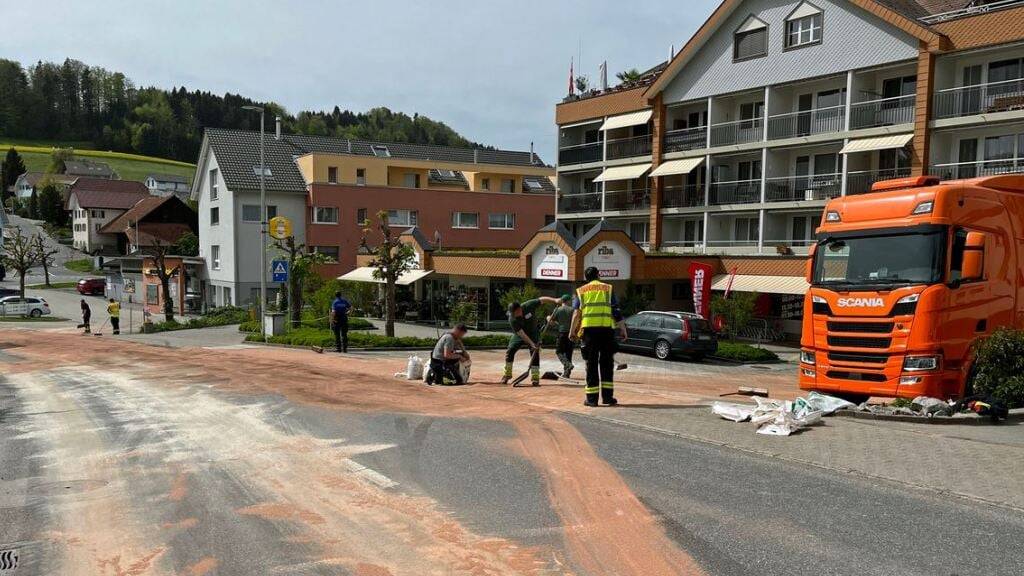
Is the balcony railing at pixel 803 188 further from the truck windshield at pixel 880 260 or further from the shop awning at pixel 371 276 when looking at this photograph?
the truck windshield at pixel 880 260

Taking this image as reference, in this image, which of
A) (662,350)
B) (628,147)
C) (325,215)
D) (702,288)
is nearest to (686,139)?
(628,147)

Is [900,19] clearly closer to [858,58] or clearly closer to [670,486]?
[858,58]

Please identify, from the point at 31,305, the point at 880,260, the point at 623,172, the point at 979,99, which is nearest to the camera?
the point at 880,260

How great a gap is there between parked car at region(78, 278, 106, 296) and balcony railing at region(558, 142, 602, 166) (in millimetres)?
46007

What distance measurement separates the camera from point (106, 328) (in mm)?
42594

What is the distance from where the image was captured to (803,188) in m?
34.7

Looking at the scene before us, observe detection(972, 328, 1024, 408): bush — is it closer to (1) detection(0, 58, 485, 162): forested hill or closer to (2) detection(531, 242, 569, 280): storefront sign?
(2) detection(531, 242, 569, 280): storefront sign

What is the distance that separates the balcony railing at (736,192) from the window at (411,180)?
25.7m

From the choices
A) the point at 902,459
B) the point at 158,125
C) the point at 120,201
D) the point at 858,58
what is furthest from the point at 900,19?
the point at 158,125

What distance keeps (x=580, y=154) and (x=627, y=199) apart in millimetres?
4132

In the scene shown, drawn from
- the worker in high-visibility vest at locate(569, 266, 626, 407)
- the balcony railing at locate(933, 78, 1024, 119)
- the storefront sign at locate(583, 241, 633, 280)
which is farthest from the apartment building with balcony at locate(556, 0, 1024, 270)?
the worker in high-visibility vest at locate(569, 266, 626, 407)

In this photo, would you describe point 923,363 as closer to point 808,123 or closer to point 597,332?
point 597,332

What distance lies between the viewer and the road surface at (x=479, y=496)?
550 centimetres

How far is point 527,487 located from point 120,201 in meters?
112
